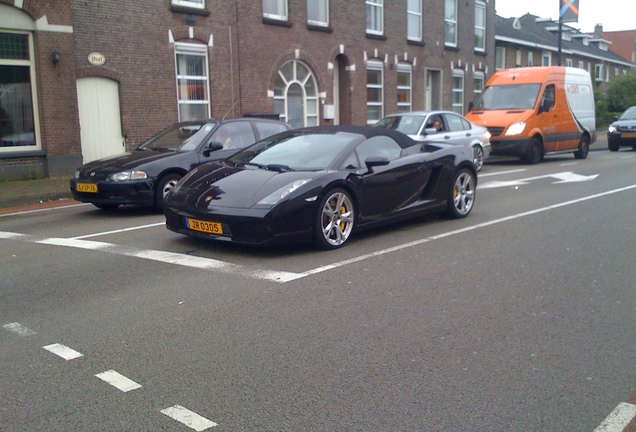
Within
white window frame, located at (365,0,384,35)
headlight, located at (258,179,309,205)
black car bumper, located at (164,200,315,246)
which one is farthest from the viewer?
white window frame, located at (365,0,384,35)

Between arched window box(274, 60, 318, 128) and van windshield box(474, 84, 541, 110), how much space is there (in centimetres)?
612

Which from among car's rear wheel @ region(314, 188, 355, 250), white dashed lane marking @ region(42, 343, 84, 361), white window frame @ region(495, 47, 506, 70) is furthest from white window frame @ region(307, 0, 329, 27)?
white dashed lane marking @ region(42, 343, 84, 361)

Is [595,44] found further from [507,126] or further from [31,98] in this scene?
[31,98]

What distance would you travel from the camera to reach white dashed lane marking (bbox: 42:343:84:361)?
14.6 ft

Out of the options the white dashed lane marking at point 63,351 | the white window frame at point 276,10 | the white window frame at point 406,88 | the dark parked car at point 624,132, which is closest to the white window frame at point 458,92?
the white window frame at point 406,88

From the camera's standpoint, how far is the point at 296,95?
2359 centimetres

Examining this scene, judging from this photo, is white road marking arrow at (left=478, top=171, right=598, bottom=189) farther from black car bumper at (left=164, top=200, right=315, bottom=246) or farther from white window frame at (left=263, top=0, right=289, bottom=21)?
white window frame at (left=263, top=0, right=289, bottom=21)

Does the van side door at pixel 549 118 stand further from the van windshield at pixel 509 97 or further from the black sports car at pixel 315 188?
the black sports car at pixel 315 188

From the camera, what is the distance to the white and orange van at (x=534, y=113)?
764 inches

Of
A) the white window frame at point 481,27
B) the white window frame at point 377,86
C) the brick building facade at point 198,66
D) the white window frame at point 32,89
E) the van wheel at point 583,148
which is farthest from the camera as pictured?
the white window frame at point 481,27

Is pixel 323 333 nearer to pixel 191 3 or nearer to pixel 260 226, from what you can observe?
pixel 260 226

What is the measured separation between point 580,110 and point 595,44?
41689 millimetres

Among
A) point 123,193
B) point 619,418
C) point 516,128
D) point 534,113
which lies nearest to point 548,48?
point 534,113

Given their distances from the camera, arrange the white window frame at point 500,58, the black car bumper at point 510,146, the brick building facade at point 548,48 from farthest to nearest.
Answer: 1. the brick building facade at point 548,48
2. the white window frame at point 500,58
3. the black car bumper at point 510,146
